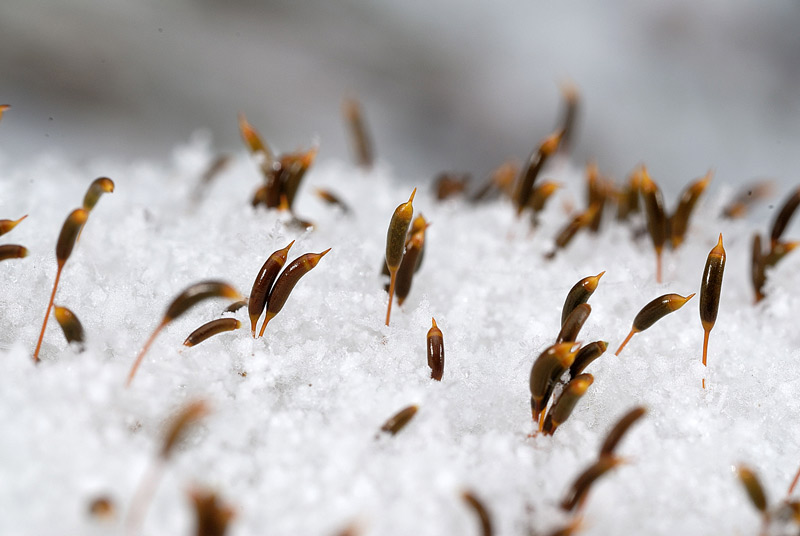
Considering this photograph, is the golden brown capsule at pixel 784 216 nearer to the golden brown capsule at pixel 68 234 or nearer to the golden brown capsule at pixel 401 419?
the golden brown capsule at pixel 401 419

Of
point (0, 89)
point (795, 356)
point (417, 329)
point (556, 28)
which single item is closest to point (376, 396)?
point (417, 329)

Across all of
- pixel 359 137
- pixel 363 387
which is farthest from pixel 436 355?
pixel 359 137

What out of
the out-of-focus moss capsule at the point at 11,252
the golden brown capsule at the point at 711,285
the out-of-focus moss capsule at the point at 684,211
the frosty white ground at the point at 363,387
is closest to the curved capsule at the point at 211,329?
the frosty white ground at the point at 363,387

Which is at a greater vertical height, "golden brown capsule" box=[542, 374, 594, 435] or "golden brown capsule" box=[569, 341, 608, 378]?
"golden brown capsule" box=[569, 341, 608, 378]

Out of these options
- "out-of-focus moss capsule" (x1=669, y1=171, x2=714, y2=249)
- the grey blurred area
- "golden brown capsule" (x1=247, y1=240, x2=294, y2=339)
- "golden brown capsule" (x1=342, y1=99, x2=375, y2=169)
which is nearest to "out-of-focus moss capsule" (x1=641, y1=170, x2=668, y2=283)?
"out-of-focus moss capsule" (x1=669, y1=171, x2=714, y2=249)

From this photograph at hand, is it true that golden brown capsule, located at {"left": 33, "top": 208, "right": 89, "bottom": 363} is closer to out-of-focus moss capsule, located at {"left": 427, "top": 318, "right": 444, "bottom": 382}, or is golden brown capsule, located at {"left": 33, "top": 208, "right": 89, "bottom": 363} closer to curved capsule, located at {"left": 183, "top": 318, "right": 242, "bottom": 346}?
curved capsule, located at {"left": 183, "top": 318, "right": 242, "bottom": 346}
